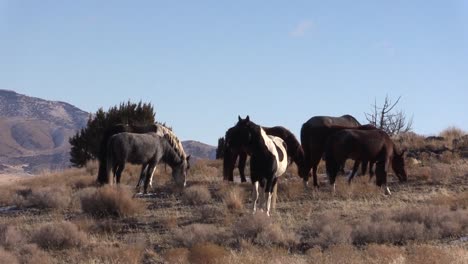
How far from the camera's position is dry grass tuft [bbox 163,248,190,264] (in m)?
12.1

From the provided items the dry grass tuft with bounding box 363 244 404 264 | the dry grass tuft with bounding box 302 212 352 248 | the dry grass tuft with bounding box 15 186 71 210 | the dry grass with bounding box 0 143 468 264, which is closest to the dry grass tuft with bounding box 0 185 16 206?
the dry grass with bounding box 0 143 468 264

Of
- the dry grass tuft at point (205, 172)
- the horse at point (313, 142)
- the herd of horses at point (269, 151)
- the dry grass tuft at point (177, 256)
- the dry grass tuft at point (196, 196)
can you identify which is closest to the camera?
the dry grass tuft at point (177, 256)

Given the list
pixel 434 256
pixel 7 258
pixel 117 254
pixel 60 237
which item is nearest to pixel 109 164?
pixel 60 237

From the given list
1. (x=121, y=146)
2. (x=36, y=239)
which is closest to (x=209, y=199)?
(x=121, y=146)

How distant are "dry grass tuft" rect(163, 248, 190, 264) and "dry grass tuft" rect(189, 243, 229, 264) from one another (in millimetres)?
108

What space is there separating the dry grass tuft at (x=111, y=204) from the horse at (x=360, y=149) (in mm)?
5319

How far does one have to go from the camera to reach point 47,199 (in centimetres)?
1853

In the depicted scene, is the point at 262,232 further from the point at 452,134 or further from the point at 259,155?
the point at 452,134

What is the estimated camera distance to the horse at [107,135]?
794 inches

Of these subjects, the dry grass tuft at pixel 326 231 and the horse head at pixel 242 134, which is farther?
the horse head at pixel 242 134

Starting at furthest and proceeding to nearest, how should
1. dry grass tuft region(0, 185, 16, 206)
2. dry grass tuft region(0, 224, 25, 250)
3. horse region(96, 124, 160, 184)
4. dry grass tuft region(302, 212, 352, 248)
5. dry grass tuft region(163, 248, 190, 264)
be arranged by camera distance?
horse region(96, 124, 160, 184) < dry grass tuft region(0, 185, 16, 206) < dry grass tuft region(0, 224, 25, 250) < dry grass tuft region(302, 212, 352, 248) < dry grass tuft region(163, 248, 190, 264)

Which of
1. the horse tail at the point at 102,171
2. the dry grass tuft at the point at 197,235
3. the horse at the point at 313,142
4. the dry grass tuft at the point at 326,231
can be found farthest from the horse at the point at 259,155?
the horse tail at the point at 102,171

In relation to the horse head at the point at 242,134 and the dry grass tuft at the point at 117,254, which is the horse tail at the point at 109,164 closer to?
the horse head at the point at 242,134

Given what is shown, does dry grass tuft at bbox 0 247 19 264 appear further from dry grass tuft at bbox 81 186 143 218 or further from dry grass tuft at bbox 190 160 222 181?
dry grass tuft at bbox 190 160 222 181
